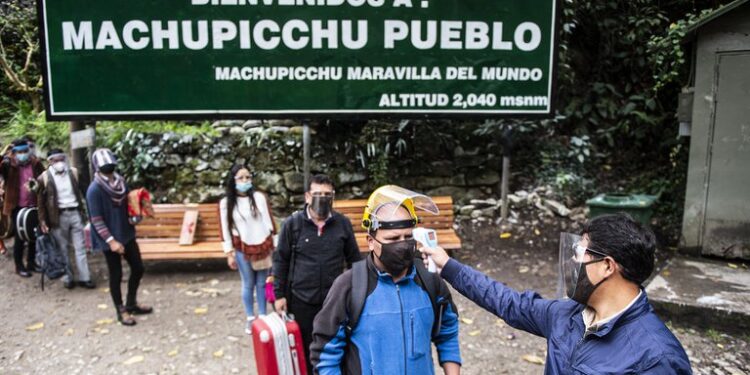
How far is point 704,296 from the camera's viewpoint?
18.9 ft

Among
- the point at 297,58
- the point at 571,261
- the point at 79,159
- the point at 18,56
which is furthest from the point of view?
the point at 18,56

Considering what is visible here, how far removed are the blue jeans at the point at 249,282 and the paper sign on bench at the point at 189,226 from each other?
92.7 inches

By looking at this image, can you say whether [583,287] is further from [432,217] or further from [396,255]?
[432,217]

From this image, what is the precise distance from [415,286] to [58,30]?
2643 mm

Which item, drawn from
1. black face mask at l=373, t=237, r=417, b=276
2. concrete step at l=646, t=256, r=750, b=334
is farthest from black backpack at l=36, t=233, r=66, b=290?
concrete step at l=646, t=256, r=750, b=334

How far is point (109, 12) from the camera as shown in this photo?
336 cm

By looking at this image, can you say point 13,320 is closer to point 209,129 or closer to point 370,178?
point 209,129

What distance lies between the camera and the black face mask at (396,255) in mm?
2641

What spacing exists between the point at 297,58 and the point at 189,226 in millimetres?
4941

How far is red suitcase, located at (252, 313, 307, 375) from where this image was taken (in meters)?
3.70

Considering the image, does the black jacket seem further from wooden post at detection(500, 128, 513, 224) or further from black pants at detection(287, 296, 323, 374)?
wooden post at detection(500, 128, 513, 224)

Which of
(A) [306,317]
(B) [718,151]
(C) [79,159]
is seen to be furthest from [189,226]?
(B) [718,151]

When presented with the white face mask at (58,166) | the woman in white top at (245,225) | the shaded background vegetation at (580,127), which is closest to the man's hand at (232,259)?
the woman in white top at (245,225)

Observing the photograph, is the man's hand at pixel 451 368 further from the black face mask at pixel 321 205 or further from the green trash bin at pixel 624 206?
the green trash bin at pixel 624 206
